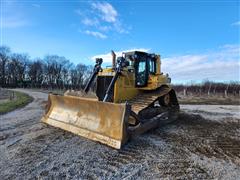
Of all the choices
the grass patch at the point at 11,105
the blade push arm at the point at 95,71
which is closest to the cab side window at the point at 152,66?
the blade push arm at the point at 95,71

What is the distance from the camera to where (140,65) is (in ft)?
25.7

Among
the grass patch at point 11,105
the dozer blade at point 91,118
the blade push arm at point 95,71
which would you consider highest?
the blade push arm at point 95,71

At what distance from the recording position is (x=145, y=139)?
19.0ft

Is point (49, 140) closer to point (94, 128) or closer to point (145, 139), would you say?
point (94, 128)

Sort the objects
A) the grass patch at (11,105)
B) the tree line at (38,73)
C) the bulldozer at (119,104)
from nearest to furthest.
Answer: the bulldozer at (119,104) → the grass patch at (11,105) → the tree line at (38,73)

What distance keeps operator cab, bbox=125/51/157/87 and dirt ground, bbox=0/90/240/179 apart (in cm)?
198

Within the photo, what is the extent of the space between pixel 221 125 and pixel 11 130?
6.86 metres

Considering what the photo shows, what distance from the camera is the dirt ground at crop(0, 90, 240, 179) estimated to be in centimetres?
372

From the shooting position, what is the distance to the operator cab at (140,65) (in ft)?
25.2

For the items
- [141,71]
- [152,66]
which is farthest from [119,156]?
[152,66]

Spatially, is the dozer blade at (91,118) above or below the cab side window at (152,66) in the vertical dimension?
below

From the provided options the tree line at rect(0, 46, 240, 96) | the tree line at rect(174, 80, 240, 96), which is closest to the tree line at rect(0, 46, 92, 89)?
the tree line at rect(0, 46, 240, 96)

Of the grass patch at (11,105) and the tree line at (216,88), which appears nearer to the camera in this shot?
the grass patch at (11,105)

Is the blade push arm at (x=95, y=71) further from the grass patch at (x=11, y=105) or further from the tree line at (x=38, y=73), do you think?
the tree line at (x=38, y=73)
